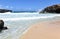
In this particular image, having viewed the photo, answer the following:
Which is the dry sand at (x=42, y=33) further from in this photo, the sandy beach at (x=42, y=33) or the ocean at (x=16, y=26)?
the ocean at (x=16, y=26)

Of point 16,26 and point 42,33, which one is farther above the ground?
point 42,33

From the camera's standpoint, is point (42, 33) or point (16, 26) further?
point (16, 26)

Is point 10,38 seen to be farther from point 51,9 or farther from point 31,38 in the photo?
point 51,9

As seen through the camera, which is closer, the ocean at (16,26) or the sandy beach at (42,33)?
the sandy beach at (42,33)

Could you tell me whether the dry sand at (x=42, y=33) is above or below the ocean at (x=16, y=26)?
above

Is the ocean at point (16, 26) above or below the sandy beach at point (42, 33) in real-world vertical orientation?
below

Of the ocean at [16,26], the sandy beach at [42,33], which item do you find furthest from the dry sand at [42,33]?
the ocean at [16,26]

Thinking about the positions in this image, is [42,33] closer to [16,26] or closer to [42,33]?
[42,33]

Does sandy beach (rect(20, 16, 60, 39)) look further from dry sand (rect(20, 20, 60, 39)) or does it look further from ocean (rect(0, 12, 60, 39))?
ocean (rect(0, 12, 60, 39))

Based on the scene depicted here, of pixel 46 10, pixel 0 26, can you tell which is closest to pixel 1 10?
pixel 46 10

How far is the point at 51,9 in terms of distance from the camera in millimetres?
123000

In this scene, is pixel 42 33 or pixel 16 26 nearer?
pixel 42 33

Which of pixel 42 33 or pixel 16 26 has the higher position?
pixel 42 33

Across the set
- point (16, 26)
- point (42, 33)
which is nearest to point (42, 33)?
point (42, 33)
